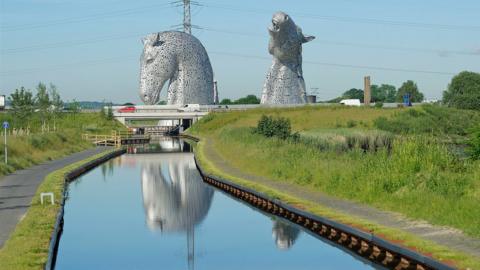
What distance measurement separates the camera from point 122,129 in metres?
82.1

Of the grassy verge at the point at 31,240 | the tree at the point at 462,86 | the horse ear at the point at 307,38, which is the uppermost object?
the horse ear at the point at 307,38

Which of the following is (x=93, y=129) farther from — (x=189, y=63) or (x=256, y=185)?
(x=256, y=185)

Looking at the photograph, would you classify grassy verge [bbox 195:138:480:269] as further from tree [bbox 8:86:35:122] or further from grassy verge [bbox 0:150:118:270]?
tree [bbox 8:86:35:122]

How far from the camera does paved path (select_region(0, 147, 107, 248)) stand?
670 inches

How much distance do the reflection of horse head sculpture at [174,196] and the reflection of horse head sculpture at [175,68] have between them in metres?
42.4

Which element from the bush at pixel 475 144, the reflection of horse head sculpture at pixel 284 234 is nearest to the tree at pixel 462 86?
the bush at pixel 475 144

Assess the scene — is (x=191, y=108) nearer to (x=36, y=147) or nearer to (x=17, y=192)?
(x=36, y=147)

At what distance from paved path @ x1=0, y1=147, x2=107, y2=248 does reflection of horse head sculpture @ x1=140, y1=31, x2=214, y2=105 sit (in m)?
48.7

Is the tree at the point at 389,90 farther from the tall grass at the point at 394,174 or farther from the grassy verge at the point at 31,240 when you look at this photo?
the grassy verge at the point at 31,240

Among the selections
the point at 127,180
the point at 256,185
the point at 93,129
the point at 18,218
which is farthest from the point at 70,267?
the point at 93,129

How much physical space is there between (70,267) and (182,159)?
1306 inches

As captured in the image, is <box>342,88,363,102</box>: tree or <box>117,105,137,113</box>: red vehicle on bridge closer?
<box>117,105,137,113</box>: red vehicle on bridge

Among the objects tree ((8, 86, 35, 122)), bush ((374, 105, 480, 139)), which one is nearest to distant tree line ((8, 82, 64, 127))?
tree ((8, 86, 35, 122))

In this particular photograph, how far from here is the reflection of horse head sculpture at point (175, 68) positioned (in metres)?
85.8
